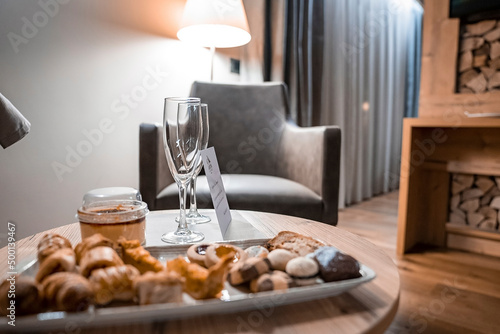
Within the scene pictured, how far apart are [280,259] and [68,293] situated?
243 millimetres

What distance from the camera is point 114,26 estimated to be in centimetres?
173

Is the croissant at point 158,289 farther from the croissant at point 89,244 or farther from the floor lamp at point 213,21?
the floor lamp at point 213,21

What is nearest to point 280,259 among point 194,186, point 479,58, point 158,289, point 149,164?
point 158,289

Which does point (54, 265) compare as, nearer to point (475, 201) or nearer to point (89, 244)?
point (89, 244)

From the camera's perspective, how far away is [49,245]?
46 centimetres

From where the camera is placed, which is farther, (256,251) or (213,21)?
(213,21)

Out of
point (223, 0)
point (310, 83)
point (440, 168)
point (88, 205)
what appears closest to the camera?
point (88, 205)

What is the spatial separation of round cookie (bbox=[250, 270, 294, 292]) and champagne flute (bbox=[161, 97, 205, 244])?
A: 25cm

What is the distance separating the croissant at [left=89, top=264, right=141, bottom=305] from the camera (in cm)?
36

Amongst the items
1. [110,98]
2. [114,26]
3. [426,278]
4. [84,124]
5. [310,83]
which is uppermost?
[114,26]

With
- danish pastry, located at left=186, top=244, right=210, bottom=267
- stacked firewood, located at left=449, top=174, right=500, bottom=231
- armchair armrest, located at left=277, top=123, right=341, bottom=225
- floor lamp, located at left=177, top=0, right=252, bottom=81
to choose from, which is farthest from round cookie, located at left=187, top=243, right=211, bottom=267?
stacked firewood, located at left=449, top=174, right=500, bottom=231

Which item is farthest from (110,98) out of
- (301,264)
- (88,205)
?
(301,264)

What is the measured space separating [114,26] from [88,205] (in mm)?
1421

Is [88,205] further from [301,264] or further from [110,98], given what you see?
[110,98]
